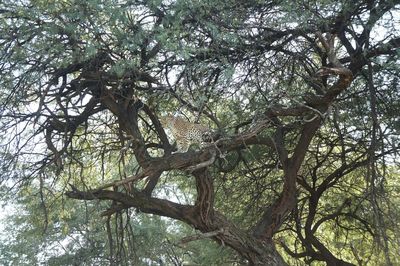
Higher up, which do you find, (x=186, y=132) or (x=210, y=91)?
(x=210, y=91)

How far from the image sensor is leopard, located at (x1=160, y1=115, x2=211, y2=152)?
18.5 ft

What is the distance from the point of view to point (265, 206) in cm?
877

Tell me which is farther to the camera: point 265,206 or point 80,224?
point 80,224

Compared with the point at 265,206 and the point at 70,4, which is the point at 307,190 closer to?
the point at 265,206

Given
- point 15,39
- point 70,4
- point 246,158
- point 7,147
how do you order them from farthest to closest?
point 246,158 → point 7,147 → point 15,39 → point 70,4

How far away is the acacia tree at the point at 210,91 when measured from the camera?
541cm

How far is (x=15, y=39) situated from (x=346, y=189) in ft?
18.4

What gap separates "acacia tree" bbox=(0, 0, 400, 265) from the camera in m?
5.41

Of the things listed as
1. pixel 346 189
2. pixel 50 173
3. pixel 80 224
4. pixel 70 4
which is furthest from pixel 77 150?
pixel 80 224

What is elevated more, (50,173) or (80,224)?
(80,224)

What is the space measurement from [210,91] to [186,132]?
75 cm

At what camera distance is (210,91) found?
20.6 ft

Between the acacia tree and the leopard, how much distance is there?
0.11 metres

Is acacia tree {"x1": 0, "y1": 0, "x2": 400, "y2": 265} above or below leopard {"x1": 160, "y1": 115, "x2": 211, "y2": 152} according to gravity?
above
